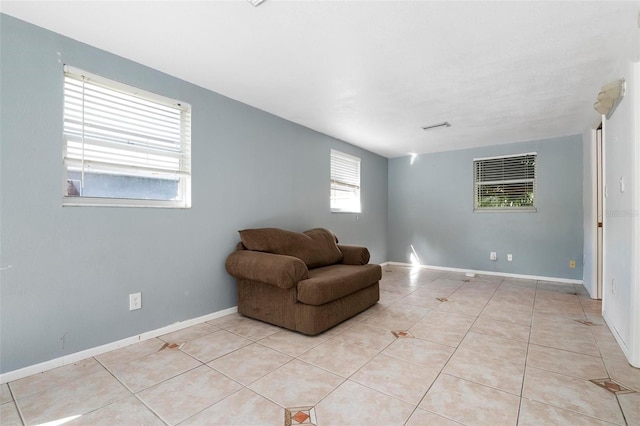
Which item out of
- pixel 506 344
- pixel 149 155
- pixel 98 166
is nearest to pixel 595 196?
pixel 506 344

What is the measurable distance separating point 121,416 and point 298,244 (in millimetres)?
2044

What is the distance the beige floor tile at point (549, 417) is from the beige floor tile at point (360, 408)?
56 cm

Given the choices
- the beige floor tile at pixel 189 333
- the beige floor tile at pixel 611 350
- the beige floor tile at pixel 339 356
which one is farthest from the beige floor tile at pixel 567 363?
the beige floor tile at pixel 189 333

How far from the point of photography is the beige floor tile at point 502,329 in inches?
98.0

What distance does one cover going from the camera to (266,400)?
1606mm

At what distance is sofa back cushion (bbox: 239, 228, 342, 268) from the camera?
2.96 meters

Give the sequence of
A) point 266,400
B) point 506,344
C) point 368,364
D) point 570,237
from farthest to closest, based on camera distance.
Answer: point 570,237 → point 506,344 → point 368,364 → point 266,400

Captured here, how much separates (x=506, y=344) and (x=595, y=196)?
272 centimetres

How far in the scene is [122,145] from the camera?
2348mm

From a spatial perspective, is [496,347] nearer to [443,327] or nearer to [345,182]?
[443,327]

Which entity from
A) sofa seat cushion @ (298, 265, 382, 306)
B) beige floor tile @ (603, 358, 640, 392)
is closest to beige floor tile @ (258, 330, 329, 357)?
sofa seat cushion @ (298, 265, 382, 306)

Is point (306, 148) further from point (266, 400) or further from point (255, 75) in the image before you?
point (266, 400)

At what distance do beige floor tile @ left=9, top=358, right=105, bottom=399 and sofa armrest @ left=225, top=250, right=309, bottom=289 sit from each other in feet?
3.88

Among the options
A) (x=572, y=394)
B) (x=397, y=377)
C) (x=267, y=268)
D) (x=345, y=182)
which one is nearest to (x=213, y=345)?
(x=267, y=268)
